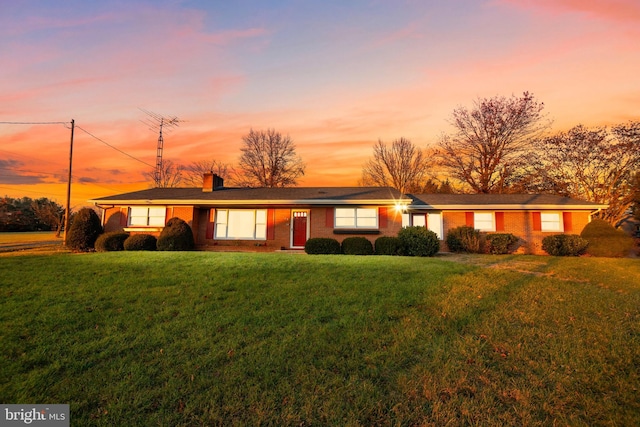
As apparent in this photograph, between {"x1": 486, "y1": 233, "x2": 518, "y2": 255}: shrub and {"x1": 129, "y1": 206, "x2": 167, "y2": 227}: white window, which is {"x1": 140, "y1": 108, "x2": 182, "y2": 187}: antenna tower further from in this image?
{"x1": 486, "y1": 233, "x2": 518, "y2": 255}: shrub

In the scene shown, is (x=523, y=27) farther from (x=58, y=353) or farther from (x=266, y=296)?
(x=58, y=353)

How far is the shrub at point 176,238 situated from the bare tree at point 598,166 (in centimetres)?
3000

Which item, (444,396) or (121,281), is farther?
(121,281)

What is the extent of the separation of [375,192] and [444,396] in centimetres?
1645

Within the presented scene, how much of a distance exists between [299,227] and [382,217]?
4.80 meters

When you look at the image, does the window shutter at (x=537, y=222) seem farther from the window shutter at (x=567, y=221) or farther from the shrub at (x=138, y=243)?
the shrub at (x=138, y=243)

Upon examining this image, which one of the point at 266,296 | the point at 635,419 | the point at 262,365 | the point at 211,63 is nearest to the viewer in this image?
the point at 635,419

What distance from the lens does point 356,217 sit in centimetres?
1744

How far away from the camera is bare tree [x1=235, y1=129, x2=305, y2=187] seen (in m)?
38.3

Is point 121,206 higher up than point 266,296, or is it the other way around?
point 121,206

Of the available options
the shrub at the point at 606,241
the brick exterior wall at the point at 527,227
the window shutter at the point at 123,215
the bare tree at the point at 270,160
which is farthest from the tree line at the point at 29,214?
the shrub at the point at 606,241

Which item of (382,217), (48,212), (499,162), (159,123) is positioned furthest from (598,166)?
(48,212)

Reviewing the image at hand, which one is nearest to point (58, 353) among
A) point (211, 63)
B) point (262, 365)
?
point (262, 365)

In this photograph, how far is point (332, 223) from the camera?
17.5 metres
